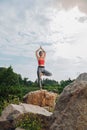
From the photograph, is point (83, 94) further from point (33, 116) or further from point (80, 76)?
point (33, 116)

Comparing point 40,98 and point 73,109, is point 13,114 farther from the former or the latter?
point 40,98

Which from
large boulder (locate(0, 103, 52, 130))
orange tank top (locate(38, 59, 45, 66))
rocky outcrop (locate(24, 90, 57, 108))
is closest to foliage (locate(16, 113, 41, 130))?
large boulder (locate(0, 103, 52, 130))

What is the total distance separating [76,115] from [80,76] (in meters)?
1.73

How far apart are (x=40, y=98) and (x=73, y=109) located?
11.6m

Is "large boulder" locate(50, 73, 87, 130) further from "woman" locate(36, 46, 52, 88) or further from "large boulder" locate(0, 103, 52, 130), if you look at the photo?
"woman" locate(36, 46, 52, 88)

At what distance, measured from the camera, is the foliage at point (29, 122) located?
46.8 ft

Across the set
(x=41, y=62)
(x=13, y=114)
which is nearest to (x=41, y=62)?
(x=41, y=62)

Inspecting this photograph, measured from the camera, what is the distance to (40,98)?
22.4m

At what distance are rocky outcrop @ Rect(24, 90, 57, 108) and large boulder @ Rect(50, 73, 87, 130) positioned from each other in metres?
10.9

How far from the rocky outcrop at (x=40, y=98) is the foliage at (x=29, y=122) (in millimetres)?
7531

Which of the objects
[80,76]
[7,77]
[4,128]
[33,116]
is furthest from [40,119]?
[7,77]

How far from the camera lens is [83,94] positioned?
10953 millimetres

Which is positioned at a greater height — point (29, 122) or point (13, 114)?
point (13, 114)

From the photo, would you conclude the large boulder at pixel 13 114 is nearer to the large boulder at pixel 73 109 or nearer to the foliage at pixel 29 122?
the foliage at pixel 29 122
